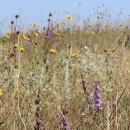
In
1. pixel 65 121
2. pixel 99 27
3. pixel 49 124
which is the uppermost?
pixel 99 27

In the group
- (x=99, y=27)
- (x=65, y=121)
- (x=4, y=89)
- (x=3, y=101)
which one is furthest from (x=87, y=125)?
(x=99, y=27)

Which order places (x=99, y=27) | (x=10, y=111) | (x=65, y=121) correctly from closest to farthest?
(x=65, y=121) < (x=10, y=111) < (x=99, y=27)

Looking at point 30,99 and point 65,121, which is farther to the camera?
point 30,99

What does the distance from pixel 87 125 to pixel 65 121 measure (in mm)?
356

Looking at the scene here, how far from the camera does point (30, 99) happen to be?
2.02 meters

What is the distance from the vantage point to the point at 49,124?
63.5 inches

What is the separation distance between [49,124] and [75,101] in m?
0.45

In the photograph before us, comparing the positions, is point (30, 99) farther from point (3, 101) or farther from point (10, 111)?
point (10, 111)

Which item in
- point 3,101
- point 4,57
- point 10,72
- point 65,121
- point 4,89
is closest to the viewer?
point 65,121

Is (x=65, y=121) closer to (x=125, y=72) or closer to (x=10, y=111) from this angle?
(x=10, y=111)

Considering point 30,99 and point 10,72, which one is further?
point 10,72

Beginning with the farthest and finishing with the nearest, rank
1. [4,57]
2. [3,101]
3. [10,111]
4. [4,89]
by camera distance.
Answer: [4,57]
[4,89]
[3,101]
[10,111]

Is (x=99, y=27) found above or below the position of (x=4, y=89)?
above

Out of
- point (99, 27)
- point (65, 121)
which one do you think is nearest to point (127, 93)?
point (65, 121)
